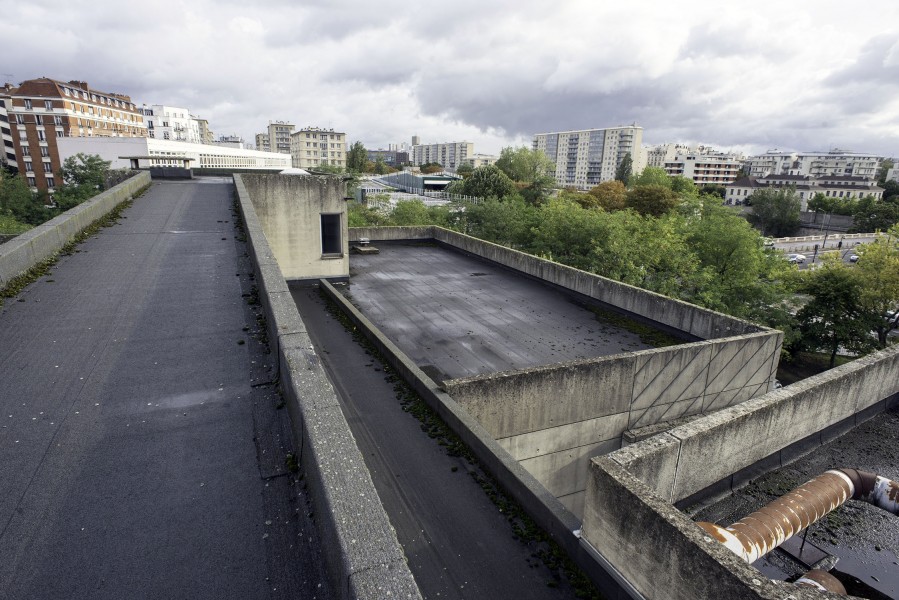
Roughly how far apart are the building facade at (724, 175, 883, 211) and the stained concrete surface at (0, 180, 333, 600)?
126496 mm

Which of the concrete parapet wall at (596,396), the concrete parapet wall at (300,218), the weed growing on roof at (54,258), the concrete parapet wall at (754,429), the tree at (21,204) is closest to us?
the concrete parapet wall at (754,429)

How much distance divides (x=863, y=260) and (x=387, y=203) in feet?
165

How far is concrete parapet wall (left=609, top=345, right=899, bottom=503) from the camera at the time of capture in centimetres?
714

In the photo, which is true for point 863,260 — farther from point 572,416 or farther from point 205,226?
point 205,226

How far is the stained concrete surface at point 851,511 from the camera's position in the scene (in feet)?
24.5

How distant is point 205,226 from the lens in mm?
15164

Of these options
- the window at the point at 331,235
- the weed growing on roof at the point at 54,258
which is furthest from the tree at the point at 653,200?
the weed growing on roof at the point at 54,258

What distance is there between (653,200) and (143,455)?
71107 millimetres

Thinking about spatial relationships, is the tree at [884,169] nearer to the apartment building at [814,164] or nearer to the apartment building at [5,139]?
the apartment building at [814,164]

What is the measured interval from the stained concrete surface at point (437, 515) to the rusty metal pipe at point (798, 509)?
2555mm

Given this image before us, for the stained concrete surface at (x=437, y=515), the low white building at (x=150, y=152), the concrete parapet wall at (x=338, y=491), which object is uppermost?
the low white building at (x=150, y=152)

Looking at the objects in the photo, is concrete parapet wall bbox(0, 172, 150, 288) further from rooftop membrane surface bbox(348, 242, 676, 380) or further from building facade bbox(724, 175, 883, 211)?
building facade bbox(724, 175, 883, 211)

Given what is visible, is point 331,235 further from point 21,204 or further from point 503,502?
point 21,204

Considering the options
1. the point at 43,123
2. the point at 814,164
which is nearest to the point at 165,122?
the point at 43,123
